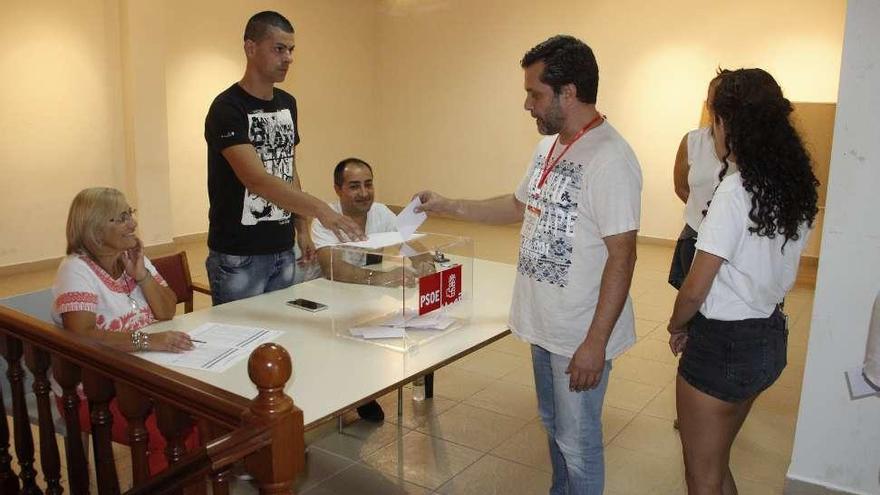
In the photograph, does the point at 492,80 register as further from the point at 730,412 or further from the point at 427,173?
the point at 730,412

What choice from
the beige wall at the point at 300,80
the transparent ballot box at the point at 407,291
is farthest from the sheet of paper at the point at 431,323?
the beige wall at the point at 300,80

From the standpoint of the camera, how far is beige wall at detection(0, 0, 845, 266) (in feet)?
20.7

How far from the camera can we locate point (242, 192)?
2832 millimetres

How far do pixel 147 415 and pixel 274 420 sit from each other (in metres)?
0.48

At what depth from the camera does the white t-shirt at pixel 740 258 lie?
185 centimetres

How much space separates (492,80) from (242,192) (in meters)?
6.64

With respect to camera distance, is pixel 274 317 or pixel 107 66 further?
pixel 107 66

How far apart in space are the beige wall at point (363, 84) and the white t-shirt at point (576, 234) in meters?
5.67

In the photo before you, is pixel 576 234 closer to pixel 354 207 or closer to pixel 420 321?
pixel 420 321

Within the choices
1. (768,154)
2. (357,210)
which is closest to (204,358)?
(357,210)

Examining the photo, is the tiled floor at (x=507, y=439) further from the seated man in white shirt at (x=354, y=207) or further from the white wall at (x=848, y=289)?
the seated man in white shirt at (x=354, y=207)

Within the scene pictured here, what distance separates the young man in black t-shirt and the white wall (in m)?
1.92

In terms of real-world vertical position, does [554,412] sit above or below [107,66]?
below

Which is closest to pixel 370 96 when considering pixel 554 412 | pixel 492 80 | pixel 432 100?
pixel 432 100
